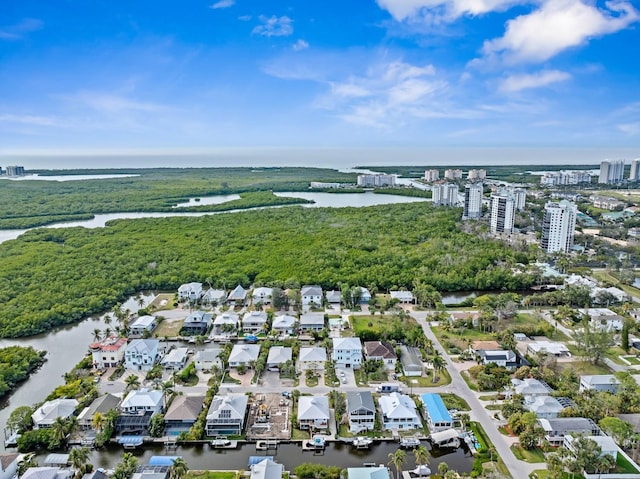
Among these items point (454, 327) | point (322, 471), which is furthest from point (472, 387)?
point (322, 471)

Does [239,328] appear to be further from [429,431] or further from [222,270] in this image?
[429,431]

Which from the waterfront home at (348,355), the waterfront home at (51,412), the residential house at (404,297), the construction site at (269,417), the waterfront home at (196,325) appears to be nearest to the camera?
the construction site at (269,417)

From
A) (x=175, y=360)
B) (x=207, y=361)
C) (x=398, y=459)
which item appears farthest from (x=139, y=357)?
(x=398, y=459)

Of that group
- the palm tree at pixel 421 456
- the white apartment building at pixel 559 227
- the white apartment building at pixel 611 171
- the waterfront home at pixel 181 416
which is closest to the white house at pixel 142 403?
the waterfront home at pixel 181 416

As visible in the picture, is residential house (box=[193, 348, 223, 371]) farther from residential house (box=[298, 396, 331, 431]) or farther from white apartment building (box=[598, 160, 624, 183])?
white apartment building (box=[598, 160, 624, 183])

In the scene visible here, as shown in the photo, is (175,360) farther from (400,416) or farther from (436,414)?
(436,414)

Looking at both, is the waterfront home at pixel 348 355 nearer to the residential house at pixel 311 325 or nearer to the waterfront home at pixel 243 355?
the residential house at pixel 311 325

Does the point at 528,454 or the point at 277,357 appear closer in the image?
the point at 528,454
